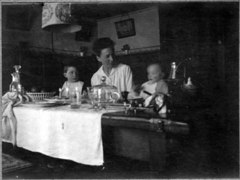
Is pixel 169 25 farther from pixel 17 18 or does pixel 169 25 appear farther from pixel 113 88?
pixel 17 18

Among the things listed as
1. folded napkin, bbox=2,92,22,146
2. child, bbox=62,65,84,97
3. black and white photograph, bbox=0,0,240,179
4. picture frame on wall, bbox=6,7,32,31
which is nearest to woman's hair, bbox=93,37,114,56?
black and white photograph, bbox=0,0,240,179

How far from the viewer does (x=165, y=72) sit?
40.5 inches

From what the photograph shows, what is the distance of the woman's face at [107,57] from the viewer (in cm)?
109

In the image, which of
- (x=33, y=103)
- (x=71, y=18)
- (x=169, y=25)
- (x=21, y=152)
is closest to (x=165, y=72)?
(x=169, y=25)

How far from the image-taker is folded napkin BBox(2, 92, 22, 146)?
3.05ft

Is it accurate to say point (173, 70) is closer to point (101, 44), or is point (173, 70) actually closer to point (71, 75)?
point (101, 44)

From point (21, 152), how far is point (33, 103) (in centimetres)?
19

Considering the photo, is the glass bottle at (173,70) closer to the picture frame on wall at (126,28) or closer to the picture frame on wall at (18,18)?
the picture frame on wall at (126,28)

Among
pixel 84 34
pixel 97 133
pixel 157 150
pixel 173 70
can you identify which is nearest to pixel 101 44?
pixel 84 34

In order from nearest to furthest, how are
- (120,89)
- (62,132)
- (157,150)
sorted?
(157,150)
(62,132)
(120,89)

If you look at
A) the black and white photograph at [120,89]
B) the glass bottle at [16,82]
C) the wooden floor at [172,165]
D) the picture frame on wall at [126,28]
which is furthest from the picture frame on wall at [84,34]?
the wooden floor at [172,165]

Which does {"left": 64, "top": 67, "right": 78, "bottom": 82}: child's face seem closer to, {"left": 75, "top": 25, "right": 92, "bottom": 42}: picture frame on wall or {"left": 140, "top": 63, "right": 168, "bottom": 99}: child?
{"left": 75, "top": 25, "right": 92, "bottom": 42}: picture frame on wall

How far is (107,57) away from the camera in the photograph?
1162 millimetres

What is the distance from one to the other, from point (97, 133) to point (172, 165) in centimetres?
24
